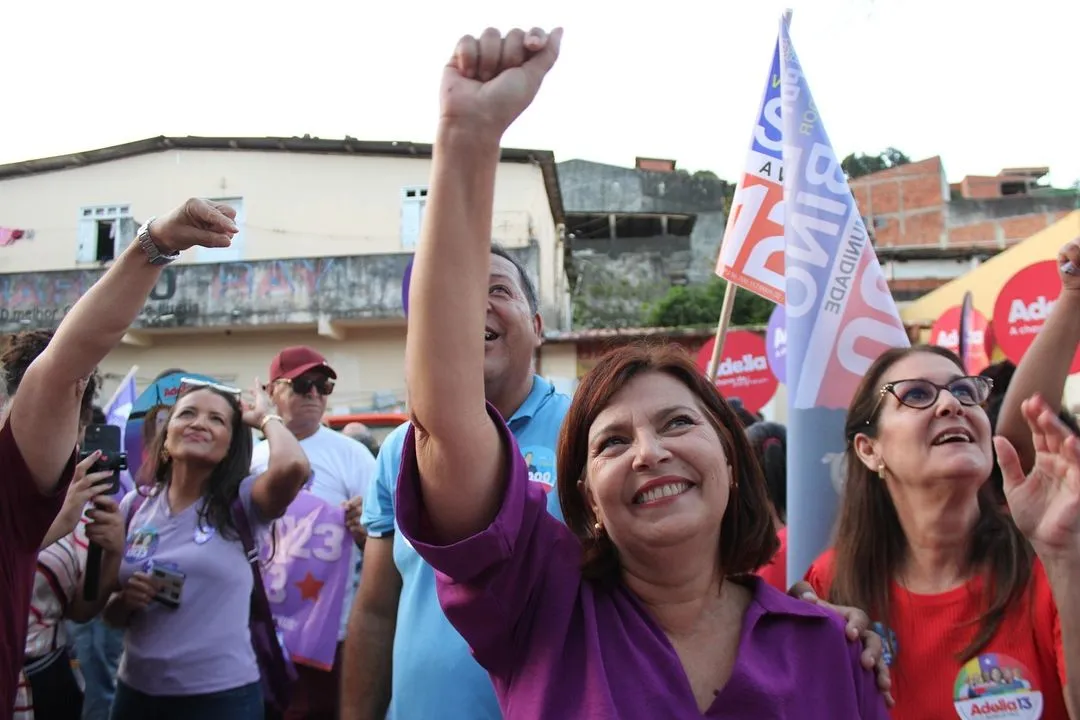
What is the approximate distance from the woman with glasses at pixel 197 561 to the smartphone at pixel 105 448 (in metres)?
0.27

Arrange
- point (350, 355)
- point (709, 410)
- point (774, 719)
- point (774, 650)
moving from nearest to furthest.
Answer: point (774, 719)
point (774, 650)
point (709, 410)
point (350, 355)

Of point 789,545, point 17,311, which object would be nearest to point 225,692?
point 789,545

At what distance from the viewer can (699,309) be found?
21.5m

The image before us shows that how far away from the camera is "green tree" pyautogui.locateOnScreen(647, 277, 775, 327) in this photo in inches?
843

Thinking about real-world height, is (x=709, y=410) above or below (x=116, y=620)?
above

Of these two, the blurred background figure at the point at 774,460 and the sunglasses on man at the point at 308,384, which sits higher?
the sunglasses on man at the point at 308,384

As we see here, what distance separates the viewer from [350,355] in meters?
18.6

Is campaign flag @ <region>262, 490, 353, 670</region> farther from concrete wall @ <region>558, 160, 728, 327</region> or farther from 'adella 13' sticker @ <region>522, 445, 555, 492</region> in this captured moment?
concrete wall @ <region>558, 160, 728, 327</region>

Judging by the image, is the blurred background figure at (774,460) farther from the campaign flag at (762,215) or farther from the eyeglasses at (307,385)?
the eyeglasses at (307,385)

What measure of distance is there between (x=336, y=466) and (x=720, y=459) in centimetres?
329

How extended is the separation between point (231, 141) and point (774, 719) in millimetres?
20973

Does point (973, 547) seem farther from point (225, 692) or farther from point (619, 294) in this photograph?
point (619, 294)

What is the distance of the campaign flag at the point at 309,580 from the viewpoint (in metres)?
3.96

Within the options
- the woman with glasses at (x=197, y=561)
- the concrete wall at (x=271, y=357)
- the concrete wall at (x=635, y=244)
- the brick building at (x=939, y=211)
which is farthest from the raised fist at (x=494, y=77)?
the brick building at (x=939, y=211)
